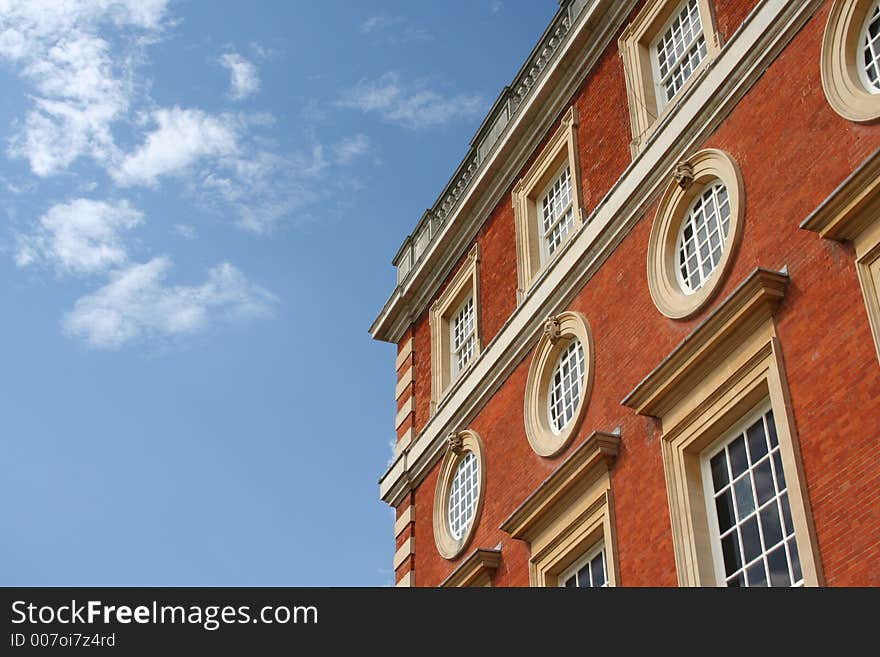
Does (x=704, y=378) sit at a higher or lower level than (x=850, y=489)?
higher

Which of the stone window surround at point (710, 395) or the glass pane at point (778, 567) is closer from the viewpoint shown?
the glass pane at point (778, 567)

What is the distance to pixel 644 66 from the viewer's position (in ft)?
58.4

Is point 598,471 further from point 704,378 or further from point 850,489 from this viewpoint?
point 850,489

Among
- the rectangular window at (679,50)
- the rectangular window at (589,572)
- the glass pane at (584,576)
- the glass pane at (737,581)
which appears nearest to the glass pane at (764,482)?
the glass pane at (737,581)

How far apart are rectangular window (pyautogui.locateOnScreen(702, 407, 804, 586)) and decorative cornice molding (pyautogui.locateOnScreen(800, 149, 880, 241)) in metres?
1.93

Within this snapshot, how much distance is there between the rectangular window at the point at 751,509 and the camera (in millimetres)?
12734

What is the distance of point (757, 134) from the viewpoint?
14.6m

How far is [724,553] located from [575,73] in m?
8.21

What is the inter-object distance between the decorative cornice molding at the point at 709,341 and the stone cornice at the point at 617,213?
8.23 feet

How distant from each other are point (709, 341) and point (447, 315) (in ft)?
28.8

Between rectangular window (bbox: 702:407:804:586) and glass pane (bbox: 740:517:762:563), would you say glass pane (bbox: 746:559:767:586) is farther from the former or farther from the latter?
glass pane (bbox: 740:517:762:563)

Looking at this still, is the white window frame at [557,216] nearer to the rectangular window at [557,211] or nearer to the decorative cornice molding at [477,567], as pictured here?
the rectangular window at [557,211]

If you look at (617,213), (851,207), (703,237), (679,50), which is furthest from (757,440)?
(679,50)
